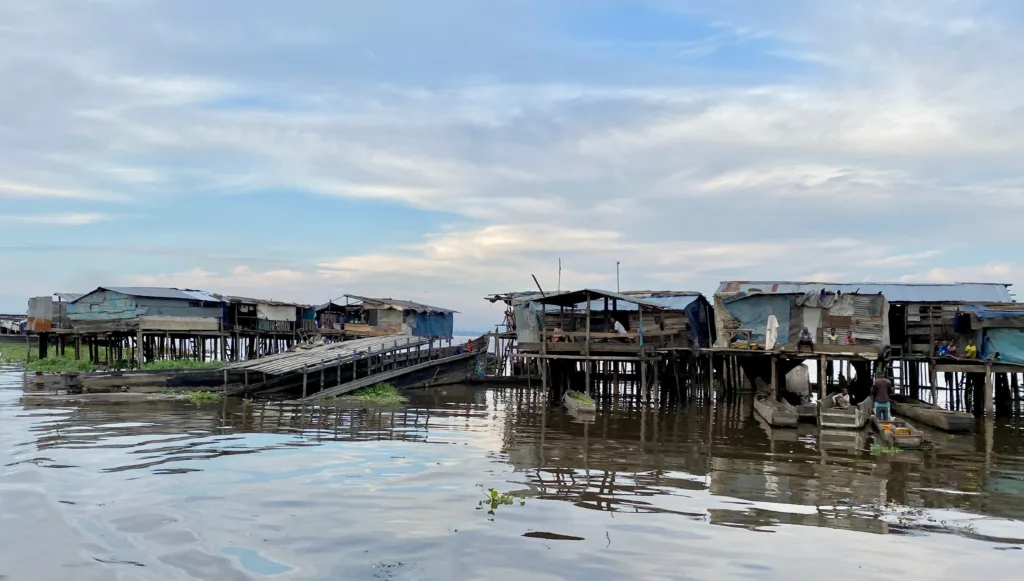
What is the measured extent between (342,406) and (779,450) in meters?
13.9

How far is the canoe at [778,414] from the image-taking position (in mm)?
20188

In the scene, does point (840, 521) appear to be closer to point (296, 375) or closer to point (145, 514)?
point (145, 514)

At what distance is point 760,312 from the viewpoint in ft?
88.1

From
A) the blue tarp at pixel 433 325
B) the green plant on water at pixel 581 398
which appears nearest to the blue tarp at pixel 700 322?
the green plant on water at pixel 581 398

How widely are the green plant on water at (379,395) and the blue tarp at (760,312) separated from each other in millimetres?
12479

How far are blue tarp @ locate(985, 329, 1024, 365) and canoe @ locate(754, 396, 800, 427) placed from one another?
813cm

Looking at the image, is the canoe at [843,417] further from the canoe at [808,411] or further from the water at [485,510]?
the canoe at [808,411]

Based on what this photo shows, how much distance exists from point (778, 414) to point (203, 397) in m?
18.5

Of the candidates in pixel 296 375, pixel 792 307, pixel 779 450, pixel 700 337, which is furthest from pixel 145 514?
pixel 700 337

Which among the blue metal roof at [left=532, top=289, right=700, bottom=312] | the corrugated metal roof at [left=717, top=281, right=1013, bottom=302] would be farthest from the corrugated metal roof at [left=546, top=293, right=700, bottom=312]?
the corrugated metal roof at [left=717, top=281, right=1013, bottom=302]

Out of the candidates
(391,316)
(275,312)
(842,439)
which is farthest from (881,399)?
(275,312)

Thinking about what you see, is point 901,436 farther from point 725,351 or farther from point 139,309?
point 139,309

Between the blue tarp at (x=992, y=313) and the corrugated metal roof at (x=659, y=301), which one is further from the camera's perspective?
the corrugated metal roof at (x=659, y=301)

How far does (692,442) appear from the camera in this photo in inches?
700
